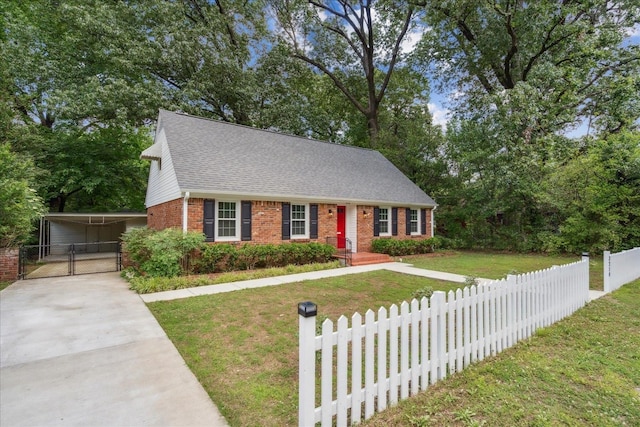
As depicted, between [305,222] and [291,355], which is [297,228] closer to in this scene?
[305,222]

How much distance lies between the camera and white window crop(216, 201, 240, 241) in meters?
10.5

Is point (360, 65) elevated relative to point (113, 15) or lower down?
elevated

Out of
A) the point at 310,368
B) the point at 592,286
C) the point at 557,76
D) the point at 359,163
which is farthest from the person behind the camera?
the point at 359,163

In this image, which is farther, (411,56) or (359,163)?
(411,56)

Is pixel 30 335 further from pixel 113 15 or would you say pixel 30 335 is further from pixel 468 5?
pixel 468 5

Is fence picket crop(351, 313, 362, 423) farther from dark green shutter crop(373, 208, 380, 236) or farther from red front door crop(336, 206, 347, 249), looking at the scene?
dark green shutter crop(373, 208, 380, 236)

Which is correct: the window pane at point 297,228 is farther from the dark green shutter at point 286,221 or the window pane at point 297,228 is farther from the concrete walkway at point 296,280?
the concrete walkway at point 296,280

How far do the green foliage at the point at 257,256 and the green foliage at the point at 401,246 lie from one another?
299 centimetres

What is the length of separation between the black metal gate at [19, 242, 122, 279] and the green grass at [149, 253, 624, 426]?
7122 millimetres

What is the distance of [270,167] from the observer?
41.3 ft

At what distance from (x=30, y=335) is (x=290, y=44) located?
2336cm

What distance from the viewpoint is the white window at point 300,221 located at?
12.3 metres

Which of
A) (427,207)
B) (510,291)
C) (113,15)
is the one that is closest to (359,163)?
(427,207)

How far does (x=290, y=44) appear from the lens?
22.4m
